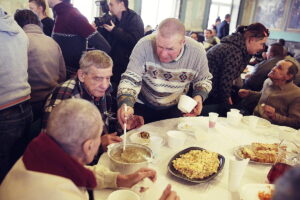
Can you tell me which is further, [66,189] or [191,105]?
[191,105]

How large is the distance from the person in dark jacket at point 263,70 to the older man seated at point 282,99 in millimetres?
954

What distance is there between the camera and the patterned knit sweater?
2355 millimetres

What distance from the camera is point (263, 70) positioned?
4121mm

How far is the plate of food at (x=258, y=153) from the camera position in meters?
1.66

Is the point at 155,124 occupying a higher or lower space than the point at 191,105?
lower

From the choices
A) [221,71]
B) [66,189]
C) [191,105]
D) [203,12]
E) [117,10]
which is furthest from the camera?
[203,12]

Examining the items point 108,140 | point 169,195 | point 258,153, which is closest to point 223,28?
point 258,153

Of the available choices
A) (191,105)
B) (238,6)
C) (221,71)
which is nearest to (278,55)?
(221,71)

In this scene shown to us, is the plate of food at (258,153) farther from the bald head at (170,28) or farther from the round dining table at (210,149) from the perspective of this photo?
the bald head at (170,28)

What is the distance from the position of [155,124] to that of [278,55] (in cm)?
295

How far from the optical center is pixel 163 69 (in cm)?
239

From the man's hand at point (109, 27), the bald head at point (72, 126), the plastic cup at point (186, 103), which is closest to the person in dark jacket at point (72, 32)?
the man's hand at point (109, 27)

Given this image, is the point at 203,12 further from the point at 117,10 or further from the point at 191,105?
the point at 191,105

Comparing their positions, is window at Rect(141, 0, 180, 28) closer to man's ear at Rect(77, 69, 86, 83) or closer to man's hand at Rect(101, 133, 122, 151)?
man's ear at Rect(77, 69, 86, 83)
